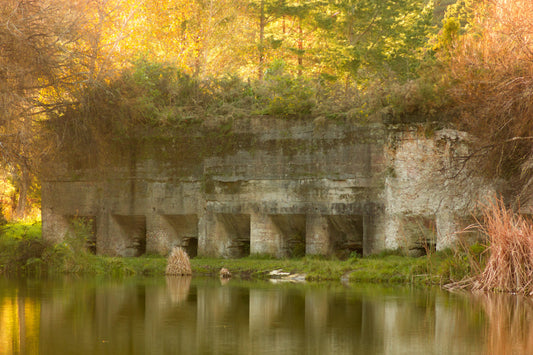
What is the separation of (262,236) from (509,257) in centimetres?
764

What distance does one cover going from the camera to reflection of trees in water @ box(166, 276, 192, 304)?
13.3 meters

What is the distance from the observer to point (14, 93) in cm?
1762

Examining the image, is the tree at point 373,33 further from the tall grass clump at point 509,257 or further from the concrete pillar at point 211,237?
the tall grass clump at point 509,257

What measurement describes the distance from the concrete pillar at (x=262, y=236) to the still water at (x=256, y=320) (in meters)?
4.35

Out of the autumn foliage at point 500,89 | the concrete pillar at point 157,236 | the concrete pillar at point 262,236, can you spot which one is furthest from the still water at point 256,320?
the concrete pillar at point 157,236

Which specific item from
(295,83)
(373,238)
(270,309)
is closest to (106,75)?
(295,83)

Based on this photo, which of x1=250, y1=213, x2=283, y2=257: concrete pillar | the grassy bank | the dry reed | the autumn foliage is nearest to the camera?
the autumn foliage

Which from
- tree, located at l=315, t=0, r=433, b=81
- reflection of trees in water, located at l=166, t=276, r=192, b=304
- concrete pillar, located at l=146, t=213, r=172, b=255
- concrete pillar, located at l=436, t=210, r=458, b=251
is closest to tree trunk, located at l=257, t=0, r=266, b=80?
tree, located at l=315, t=0, r=433, b=81

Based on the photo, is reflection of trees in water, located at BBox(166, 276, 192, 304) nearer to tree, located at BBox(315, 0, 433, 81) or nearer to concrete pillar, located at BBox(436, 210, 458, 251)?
concrete pillar, located at BBox(436, 210, 458, 251)

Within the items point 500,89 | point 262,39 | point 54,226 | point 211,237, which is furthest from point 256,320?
point 262,39

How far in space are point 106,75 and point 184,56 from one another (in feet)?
43.0

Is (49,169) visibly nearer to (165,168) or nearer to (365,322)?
(165,168)

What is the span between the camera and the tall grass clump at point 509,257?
43.9 feet

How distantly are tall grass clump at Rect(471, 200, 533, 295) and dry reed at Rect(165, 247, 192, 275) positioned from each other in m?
7.23
